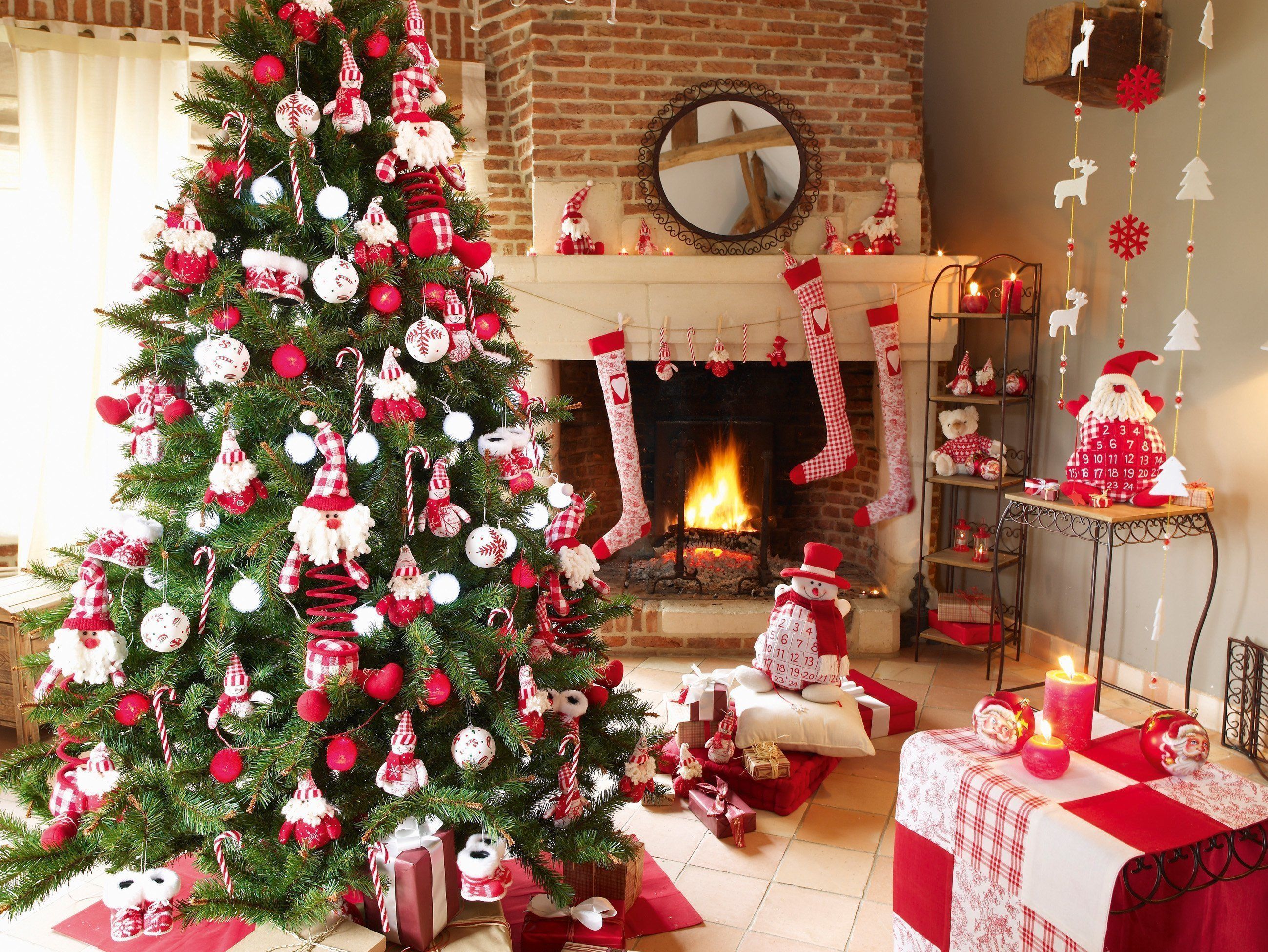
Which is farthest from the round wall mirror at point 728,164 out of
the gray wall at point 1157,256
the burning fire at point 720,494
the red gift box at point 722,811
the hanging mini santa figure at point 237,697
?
the hanging mini santa figure at point 237,697

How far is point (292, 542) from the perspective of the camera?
1.75m

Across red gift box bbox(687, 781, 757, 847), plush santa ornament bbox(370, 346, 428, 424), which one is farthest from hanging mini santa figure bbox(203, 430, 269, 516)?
red gift box bbox(687, 781, 757, 847)

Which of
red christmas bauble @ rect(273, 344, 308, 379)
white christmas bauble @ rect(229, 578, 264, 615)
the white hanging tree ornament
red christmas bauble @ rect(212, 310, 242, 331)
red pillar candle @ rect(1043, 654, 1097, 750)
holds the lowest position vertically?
red pillar candle @ rect(1043, 654, 1097, 750)

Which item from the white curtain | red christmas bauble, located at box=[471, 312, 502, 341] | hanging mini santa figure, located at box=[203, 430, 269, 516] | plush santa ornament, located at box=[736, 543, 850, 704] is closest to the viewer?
hanging mini santa figure, located at box=[203, 430, 269, 516]

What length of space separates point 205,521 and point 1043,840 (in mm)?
1645

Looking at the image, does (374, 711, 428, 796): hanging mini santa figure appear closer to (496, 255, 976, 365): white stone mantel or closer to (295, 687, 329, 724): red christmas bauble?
(295, 687, 329, 724): red christmas bauble

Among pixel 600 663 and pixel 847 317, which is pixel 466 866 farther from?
pixel 847 317

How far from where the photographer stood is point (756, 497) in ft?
15.5

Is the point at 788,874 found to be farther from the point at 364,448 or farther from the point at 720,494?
the point at 720,494

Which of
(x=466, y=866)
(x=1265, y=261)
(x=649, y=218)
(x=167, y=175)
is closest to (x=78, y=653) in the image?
(x=466, y=866)

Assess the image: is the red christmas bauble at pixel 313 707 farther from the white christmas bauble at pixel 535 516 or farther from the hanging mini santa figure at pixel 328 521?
the white christmas bauble at pixel 535 516

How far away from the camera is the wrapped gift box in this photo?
2203mm

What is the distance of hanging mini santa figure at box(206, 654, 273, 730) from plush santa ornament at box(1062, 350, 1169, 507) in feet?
8.56

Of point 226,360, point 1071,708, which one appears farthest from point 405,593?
point 1071,708
